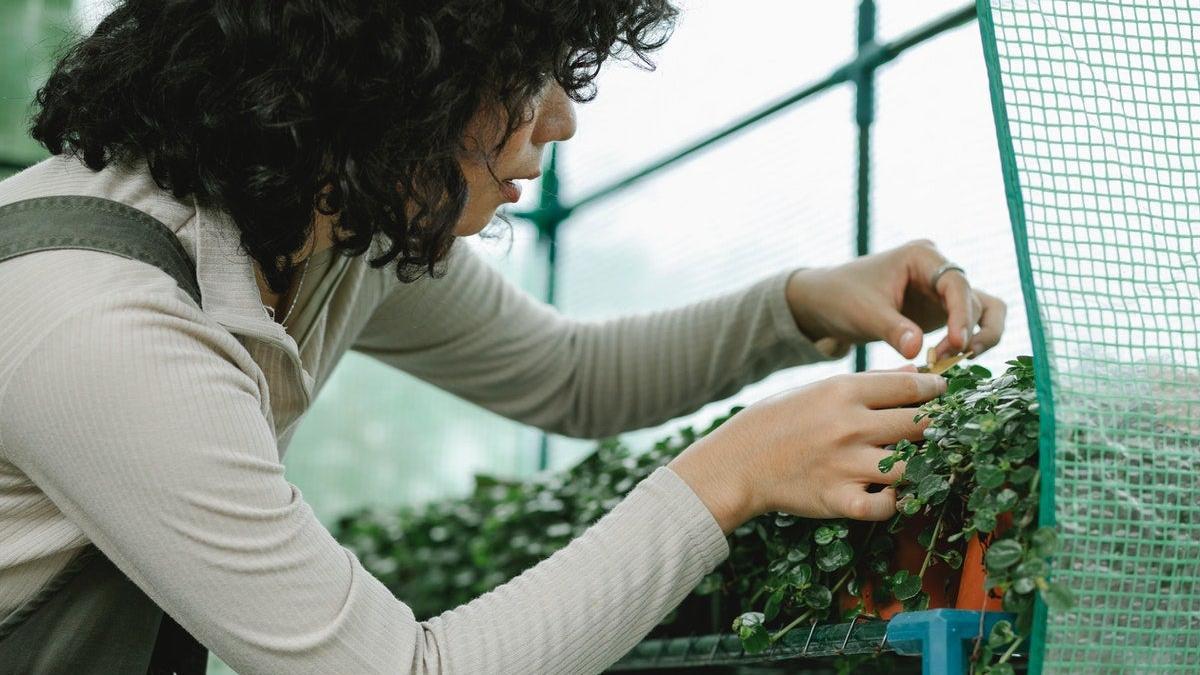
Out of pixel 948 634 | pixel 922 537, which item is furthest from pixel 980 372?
pixel 948 634

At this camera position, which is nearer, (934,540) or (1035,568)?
(1035,568)

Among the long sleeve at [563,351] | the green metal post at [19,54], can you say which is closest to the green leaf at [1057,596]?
the long sleeve at [563,351]

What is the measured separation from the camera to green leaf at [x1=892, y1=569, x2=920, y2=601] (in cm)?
98

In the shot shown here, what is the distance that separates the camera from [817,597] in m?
1.08

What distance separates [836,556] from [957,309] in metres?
0.34

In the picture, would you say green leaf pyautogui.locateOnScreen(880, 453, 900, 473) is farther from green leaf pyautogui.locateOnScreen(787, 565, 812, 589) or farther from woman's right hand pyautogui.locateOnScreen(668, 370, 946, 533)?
green leaf pyautogui.locateOnScreen(787, 565, 812, 589)

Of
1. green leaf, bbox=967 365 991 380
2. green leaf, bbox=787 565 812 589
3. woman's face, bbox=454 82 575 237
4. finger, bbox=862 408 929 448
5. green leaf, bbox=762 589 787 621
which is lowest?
green leaf, bbox=762 589 787 621

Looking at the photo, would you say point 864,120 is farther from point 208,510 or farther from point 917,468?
point 208,510

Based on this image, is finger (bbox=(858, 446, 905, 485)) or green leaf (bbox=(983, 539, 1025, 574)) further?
finger (bbox=(858, 446, 905, 485))

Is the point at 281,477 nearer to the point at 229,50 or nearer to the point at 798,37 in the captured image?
the point at 229,50

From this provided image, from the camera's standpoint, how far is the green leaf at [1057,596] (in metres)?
0.81

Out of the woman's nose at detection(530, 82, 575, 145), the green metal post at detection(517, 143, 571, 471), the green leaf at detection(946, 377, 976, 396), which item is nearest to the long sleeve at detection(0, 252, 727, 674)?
the green leaf at detection(946, 377, 976, 396)

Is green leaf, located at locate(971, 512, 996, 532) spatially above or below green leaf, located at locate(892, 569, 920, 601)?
above

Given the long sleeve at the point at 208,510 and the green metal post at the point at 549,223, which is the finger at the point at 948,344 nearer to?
the long sleeve at the point at 208,510
